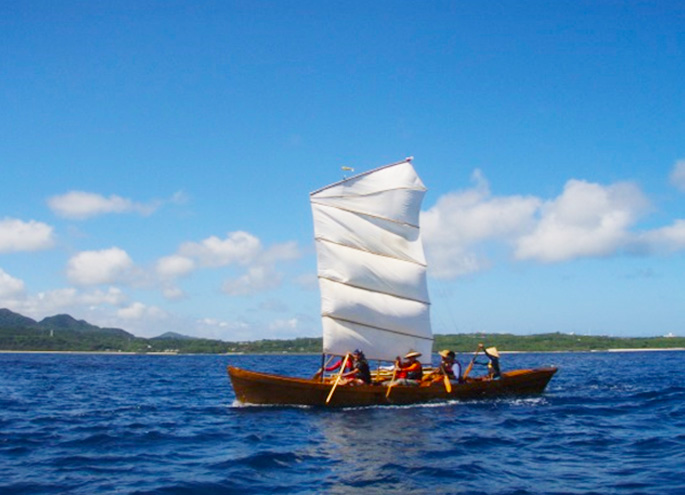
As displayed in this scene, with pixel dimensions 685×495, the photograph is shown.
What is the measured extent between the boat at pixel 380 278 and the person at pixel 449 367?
12.5 inches

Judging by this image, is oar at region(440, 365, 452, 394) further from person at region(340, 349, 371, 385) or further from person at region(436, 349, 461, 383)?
person at region(340, 349, 371, 385)

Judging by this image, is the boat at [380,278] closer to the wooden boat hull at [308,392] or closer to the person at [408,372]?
the wooden boat hull at [308,392]

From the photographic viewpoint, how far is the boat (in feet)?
98.6

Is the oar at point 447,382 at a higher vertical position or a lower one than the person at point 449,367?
lower

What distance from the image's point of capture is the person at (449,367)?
97.6 ft

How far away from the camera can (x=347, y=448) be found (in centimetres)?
1831

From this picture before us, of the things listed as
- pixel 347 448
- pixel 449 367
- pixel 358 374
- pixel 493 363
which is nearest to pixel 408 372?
pixel 449 367

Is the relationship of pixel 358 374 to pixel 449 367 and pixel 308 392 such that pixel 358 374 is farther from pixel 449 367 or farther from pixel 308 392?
pixel 449 367

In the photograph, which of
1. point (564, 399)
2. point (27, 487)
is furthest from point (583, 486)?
point (564, 399)

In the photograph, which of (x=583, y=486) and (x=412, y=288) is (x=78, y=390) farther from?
(x=583, y=486)

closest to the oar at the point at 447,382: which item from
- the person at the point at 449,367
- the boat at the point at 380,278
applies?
the boat at the point at 380,278

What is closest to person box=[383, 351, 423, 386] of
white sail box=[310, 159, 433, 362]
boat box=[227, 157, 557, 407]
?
boat box=[227, 157, 557, 407]

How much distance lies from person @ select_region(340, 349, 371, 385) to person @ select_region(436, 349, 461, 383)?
3.44 m

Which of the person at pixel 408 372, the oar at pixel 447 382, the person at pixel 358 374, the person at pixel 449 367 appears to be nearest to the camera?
the person at pixel 358 374
